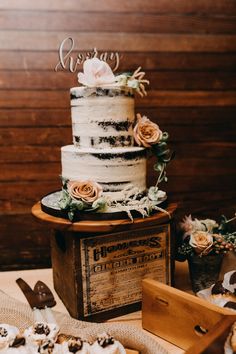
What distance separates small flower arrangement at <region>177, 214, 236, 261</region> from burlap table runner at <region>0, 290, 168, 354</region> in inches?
19.8

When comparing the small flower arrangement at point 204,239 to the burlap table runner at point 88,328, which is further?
the small flower arrangement at point 204,239

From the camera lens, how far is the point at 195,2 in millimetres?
2461

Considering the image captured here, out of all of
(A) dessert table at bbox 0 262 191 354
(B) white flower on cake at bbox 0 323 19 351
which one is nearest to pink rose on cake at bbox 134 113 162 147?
(A) dessert table at bbox 0 262 191 354

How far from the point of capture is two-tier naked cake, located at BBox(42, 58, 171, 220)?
68.2 inches

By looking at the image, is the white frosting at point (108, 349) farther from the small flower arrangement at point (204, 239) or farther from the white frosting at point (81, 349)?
the small flower arrangement at point (204, 239)

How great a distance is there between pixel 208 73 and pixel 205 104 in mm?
196

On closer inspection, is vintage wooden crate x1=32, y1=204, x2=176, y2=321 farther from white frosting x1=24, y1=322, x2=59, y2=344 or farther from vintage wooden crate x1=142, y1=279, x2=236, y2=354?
white frosting x1=24, y1=322, x2=59, y2=344

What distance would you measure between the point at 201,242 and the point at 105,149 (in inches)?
25.1

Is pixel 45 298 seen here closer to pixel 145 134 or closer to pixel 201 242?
Answer: pixel 201 242

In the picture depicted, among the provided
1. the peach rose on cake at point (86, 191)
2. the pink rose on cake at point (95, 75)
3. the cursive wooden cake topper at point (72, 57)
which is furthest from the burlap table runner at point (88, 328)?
the cursive wooden cake topper at point (72, 57)

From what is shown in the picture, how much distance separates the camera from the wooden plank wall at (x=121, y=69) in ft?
7.75

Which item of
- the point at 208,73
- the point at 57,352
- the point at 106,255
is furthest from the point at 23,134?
the point at 57,352

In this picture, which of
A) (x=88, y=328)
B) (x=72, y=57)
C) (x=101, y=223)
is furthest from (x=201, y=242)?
(x=72, y=57)

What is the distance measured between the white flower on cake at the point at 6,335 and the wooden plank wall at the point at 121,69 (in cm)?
106
